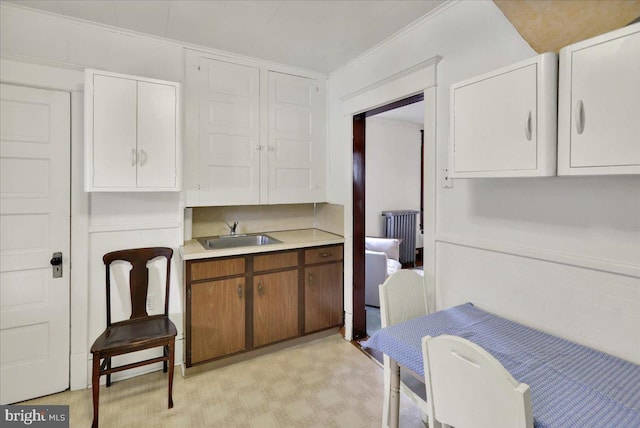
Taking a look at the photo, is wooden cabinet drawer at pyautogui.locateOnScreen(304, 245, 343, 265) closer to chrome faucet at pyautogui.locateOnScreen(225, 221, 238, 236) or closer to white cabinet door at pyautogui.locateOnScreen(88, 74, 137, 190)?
chrome faucet at pyautogui.locateOnScreen(225, 221, 238, 236)

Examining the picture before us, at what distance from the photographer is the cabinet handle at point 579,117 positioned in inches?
46.4

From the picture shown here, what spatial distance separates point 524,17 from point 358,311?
2.47m

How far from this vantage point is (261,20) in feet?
7.08

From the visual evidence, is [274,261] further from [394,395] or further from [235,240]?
[394,395]

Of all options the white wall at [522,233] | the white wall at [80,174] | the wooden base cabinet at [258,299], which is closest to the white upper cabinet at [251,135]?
the white wall at [80,174]

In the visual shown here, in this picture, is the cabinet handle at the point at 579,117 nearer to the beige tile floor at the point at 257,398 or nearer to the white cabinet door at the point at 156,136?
the beige tile floor at the point at 257,398

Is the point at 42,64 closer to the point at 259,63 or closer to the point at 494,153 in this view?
the point at 259,63

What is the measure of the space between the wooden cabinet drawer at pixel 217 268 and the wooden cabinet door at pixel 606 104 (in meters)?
2.14

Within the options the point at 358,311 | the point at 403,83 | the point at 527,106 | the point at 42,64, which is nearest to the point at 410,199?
the point at 358,311

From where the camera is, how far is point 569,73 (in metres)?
1.21

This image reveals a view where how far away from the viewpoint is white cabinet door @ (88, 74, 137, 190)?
80.7 inches

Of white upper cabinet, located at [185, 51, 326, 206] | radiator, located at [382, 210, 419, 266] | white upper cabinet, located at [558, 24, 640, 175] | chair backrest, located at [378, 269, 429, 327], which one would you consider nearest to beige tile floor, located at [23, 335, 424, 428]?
chair backrest, located at [378, 269, 429, 327]

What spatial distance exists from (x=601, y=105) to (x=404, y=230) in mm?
4397

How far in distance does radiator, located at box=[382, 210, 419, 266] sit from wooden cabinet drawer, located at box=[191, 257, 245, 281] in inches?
128
